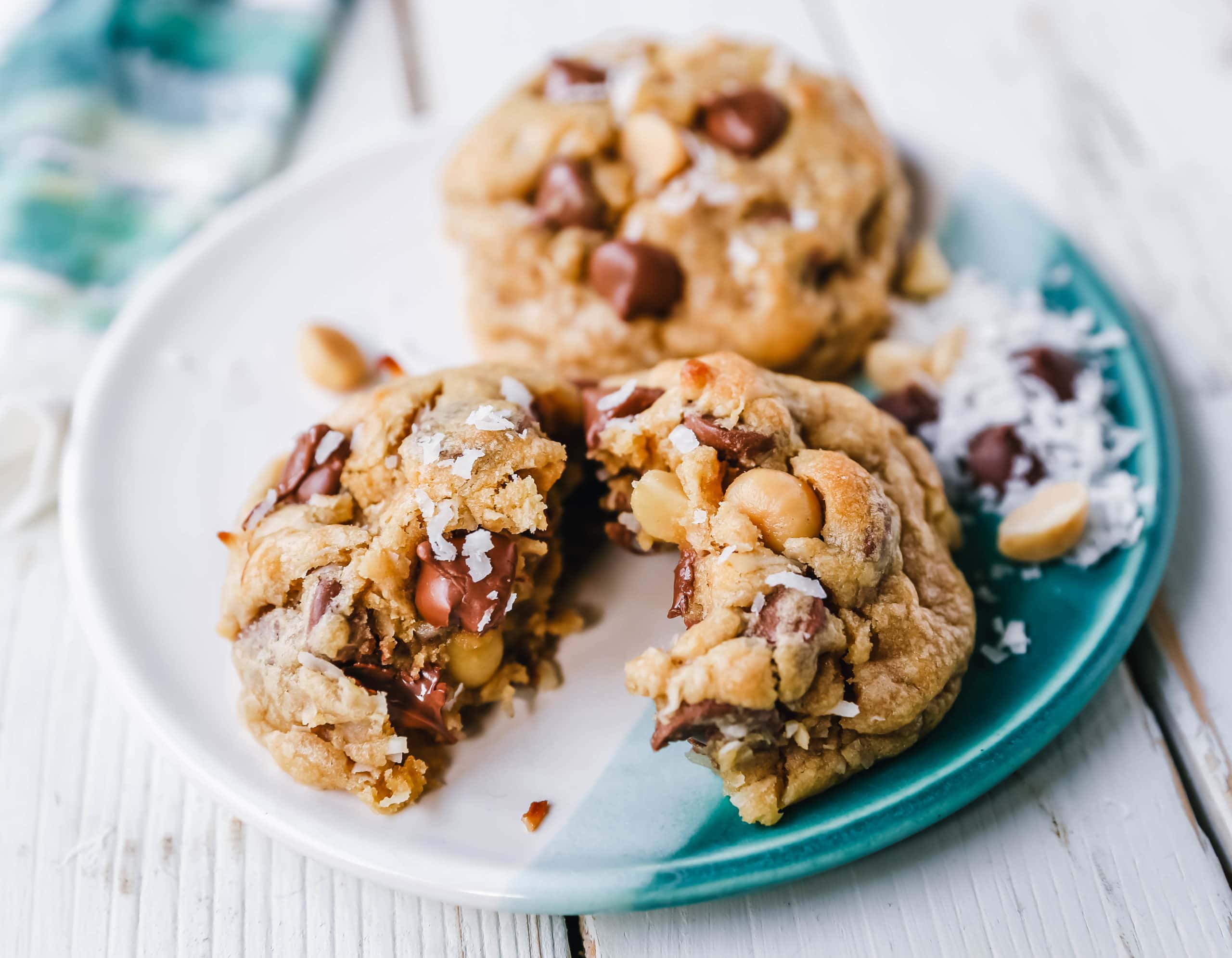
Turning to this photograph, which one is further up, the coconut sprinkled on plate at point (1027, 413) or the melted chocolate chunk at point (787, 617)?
the melted chocolate chunk at point (787, 617)

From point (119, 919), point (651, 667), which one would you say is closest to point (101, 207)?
point (119, 919)

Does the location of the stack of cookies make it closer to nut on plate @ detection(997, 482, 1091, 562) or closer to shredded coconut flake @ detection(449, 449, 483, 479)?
shredded coconut flake @ detection(449, 449, 483, 479)

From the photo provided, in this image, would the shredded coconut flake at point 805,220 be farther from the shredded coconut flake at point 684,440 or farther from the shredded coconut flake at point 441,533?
the shredded coconut flake at point 441,533

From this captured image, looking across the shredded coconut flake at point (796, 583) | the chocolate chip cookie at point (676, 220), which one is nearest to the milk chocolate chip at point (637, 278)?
the chocolate chip cookie at point (676, 220)

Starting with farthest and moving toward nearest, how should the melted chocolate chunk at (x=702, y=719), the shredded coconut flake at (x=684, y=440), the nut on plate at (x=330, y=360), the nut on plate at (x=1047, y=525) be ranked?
1. the nut on plate at (x=330, y=360)
2. the nut on plate at (x=1047, y=525)
3. the shredded coconut flake at (x=684, y=440)
4. the melted chocolate chunk at (x=702, y=719)

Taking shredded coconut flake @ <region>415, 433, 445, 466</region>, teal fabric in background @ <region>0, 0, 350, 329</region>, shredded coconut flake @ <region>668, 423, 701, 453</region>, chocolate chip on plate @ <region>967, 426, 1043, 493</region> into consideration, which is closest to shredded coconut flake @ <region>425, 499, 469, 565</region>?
shredded coconut flake @ <region>415, 433, 445, 466</region>

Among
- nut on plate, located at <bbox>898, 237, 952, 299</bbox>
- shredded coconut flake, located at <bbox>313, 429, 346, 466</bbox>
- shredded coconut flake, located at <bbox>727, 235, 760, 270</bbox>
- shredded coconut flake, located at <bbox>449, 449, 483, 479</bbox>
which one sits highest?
shredded coconut flake, located at <bbox>727, 235, 760, 270</bbox>

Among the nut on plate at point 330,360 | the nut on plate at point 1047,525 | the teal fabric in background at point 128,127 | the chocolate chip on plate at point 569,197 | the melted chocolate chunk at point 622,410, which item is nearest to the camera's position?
the melted chocolate chunk at point 622,410
